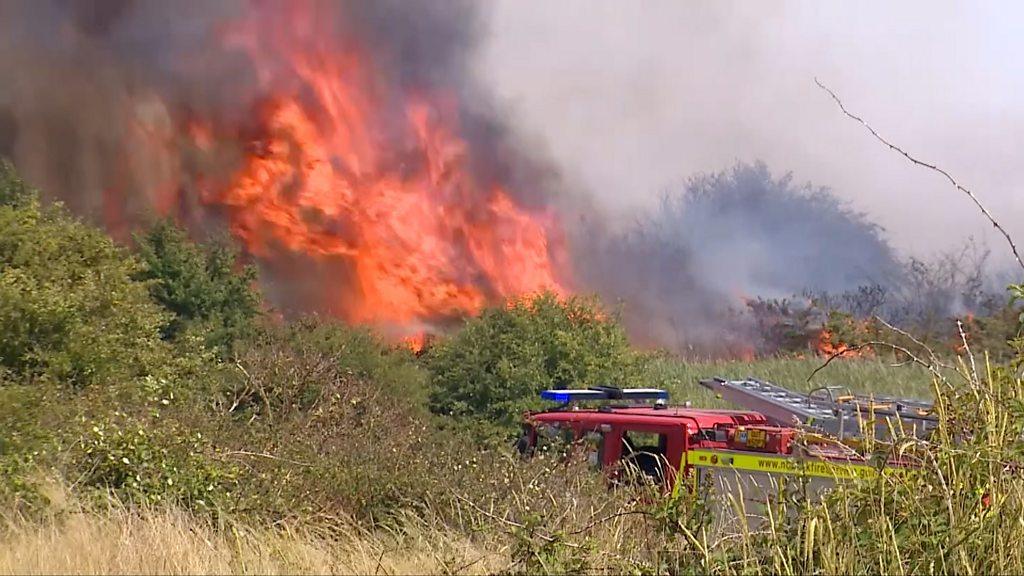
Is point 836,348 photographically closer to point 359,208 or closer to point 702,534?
point 702,534

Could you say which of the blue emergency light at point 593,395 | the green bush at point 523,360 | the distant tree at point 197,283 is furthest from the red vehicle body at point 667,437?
the distant tree at point 197,283

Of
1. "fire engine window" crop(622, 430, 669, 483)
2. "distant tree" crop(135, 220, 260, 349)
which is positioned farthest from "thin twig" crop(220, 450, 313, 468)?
"distant tree" crop(135, 220, 260, 349)

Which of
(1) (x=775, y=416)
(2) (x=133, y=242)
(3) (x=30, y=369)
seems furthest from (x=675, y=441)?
(2) (x=133, y=242)

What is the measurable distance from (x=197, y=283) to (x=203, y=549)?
24506mm

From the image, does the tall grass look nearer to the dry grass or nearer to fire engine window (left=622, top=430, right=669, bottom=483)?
the dry grass

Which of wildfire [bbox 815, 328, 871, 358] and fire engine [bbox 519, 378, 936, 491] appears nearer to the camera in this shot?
wildfire [bbox 815, 328, 871, 358]

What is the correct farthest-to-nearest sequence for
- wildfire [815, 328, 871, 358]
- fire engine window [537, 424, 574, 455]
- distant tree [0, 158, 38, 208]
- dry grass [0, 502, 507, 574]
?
distant tree [0, 158, 38, 208]
fire engine window [537, 424, 574, 455]
wildfire [815, 328, 871, 358]
dry grass [0, 502, 507, 574]

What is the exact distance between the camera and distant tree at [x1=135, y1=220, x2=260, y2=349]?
28.3 m

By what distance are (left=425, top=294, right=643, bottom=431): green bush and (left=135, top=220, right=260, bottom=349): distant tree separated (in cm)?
762

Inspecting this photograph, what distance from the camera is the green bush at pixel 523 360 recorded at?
72.7ft

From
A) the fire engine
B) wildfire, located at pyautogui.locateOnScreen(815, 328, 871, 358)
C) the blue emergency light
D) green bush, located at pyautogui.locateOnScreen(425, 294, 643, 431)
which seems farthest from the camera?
green bush, located at pyautogui.locateOnScreen(425, 294, 643, 431)

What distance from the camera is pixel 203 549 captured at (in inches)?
216

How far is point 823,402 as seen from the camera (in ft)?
37.5

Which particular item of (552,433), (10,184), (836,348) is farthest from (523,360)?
(10,184)
